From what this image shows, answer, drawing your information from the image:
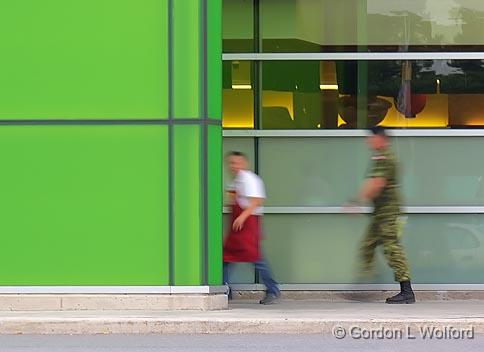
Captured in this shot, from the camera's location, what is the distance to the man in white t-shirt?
12648 millimetres

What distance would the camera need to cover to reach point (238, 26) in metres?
14.0

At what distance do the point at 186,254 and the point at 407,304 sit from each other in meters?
2.58

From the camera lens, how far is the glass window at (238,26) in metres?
14.0

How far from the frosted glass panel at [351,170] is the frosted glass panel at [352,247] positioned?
0.73 ft

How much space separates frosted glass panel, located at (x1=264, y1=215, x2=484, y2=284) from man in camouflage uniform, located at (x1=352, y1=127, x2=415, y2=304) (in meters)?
1.03

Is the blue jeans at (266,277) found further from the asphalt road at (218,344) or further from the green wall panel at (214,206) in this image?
the asphalt road at (218,344)

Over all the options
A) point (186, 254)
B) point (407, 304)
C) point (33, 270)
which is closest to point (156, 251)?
point (186, 254)

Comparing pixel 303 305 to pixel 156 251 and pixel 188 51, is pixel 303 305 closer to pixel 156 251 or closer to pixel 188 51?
pixel 156 251

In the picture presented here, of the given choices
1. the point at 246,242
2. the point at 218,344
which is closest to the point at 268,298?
the point at 246,242

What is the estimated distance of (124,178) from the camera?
12070mm

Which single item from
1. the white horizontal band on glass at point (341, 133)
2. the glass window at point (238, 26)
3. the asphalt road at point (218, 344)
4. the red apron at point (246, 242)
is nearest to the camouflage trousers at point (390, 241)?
the red apron at point (246, 242)

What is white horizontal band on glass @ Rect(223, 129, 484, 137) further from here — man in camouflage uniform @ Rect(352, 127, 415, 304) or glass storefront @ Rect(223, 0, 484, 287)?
man in camouflage uniform @ Rect(352, 127, 415, 304)

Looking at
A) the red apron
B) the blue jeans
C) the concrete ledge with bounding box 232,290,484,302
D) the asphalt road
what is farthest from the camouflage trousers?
the asphalt road

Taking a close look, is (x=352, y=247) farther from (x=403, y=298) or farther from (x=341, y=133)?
(x=341, y=133)
